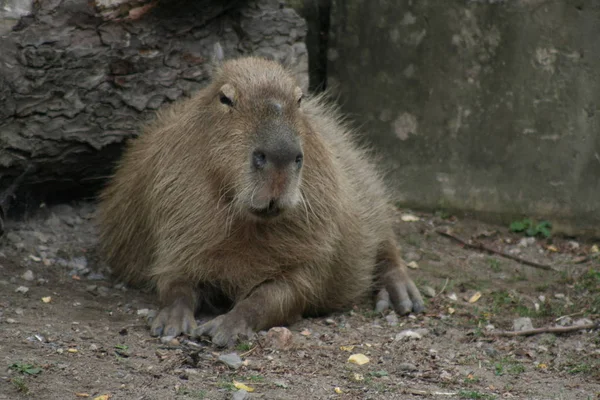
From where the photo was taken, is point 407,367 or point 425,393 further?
point 407,367

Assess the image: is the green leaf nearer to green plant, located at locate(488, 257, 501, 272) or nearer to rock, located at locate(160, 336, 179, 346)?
green plant, located at locate(488, 257, 501, 272)

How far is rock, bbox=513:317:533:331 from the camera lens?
4.32m

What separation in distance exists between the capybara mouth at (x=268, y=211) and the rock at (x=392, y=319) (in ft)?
2.95

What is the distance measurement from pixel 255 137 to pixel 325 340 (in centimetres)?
87

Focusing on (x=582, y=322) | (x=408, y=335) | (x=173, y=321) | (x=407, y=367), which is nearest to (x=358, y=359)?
(x=407, y=367)

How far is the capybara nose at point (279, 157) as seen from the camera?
12.0ft

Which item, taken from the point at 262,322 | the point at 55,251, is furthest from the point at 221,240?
the point at 55,251

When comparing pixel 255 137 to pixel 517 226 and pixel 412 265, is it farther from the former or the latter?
pixel 517 226

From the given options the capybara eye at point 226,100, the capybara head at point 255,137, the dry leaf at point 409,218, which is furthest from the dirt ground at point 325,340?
the capybara eye at point 226,100

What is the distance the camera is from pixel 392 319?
4.49 m

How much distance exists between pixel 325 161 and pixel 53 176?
148cm

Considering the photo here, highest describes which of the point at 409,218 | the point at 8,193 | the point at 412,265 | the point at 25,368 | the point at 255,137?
the point at 255,137

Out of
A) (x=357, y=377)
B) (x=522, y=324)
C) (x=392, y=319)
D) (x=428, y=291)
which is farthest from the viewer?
(x=428, y=291)

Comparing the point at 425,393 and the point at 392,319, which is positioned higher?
the point at 425,393
